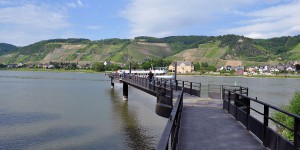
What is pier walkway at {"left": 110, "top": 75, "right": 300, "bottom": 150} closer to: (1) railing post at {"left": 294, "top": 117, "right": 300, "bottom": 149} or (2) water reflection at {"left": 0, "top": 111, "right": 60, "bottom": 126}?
(1) railing post at {"left": 294, "top": 117, "right": 300, "bottom": 149}

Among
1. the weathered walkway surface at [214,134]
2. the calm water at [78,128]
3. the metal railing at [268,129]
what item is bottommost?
the calm water at [78,128]

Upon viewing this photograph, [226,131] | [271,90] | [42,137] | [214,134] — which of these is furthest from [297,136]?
[271,90]

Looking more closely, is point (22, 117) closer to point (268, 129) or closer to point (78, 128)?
point (78, 128)

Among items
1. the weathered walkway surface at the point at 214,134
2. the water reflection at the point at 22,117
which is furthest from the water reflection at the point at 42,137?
the weathered walkway surface at the point at 214,134

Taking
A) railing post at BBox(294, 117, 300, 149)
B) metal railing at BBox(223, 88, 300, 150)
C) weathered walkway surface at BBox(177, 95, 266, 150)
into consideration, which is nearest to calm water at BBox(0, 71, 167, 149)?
weathered walkway surface at BBox(177, 95, 266, 150)

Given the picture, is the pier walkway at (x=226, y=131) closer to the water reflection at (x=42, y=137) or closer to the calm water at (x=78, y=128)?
the calm water at (x=78, y=128)

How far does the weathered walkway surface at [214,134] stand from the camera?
8914 mm

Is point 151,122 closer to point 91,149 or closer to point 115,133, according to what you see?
point 115,133

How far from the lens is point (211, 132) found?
1073 cm

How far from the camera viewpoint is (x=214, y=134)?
10445 mm

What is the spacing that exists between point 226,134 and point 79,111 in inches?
1299

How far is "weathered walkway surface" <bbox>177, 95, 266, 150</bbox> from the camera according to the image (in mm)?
8914

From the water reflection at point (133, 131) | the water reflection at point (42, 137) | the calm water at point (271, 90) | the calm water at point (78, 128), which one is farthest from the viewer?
Answer: the calm water at point (271, 90)

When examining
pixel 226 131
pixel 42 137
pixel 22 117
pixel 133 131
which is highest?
pixel 226 131
